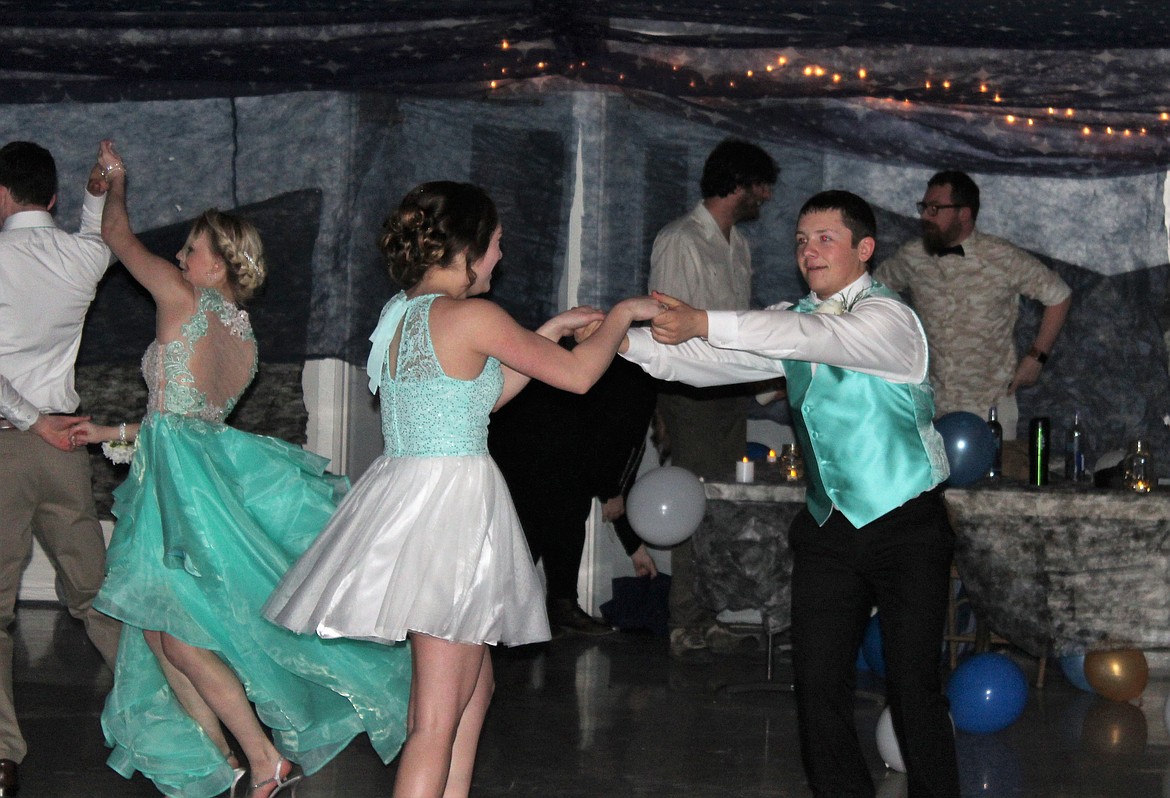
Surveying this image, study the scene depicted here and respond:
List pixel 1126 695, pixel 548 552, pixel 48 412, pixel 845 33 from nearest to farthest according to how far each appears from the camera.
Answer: pixel 48 412, pixel 845 33, pixel 1126 695, pixel 548 552

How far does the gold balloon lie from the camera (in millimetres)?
5215

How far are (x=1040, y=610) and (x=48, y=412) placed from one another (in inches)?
129

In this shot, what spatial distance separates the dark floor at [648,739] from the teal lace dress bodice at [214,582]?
246mm

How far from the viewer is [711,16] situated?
16.1 feet

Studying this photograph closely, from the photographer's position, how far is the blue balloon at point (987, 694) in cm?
465

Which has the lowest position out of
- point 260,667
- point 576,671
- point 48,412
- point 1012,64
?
point 576,671

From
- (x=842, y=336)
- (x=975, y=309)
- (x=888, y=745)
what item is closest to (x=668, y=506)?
(x=888, y=745)

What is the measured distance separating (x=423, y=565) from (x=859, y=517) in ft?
3.48

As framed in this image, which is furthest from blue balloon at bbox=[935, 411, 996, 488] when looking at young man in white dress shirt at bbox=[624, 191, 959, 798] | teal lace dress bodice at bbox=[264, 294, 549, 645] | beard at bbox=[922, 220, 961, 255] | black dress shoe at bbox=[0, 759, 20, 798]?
black dress shoe at bbox=[0, 759, 20, 798]

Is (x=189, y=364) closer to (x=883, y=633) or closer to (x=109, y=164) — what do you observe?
(x=109, y=164)

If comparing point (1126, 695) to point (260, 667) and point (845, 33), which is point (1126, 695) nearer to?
point (845, 33)

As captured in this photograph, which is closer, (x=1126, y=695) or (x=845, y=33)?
(x=845, y=33)

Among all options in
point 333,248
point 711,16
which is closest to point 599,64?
point 711,16

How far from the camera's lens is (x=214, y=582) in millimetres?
3686
